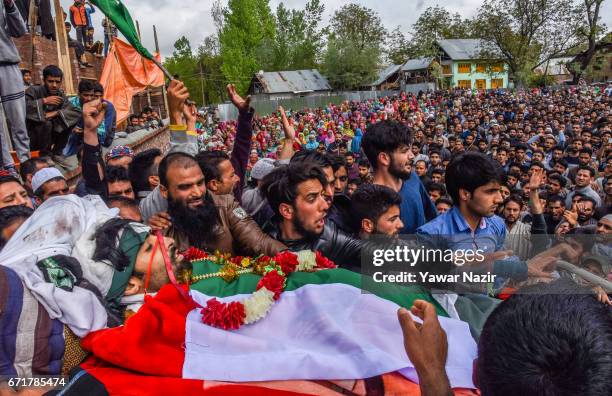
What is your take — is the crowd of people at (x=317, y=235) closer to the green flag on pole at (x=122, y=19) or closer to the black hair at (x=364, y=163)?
the green flag on pole at (x=122, y=19)

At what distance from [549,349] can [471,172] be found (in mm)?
1774

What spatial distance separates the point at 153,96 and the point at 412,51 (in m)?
49.8

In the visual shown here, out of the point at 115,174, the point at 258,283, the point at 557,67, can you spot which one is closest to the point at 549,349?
the point at 258,283

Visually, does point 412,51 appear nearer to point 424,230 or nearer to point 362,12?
point 362,12

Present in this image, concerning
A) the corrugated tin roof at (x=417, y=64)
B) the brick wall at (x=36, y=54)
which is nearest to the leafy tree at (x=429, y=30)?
the corrugated tin roof at (x=417, y=64)

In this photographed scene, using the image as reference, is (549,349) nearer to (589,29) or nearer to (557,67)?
(589,29)

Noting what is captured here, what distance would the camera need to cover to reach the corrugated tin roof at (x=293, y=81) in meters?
52.8

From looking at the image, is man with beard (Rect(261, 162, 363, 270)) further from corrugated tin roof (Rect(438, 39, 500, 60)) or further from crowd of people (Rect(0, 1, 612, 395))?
corrugated tin roof (Rect(438, 39, 500, 60))

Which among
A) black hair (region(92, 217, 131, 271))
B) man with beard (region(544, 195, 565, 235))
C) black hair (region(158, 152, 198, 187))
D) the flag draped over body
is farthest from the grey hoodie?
man with beard (region(544, 195, 565, 235))

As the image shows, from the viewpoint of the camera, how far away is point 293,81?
2196 inches

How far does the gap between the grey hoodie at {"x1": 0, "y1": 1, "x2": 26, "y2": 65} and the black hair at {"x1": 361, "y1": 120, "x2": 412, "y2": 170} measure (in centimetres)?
358

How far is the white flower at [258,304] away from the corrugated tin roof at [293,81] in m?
51.7

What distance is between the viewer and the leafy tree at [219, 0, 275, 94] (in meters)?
51.4

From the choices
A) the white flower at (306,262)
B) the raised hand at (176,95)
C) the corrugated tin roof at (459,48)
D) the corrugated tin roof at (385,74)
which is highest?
the corrugated tin roof at (459,48)
